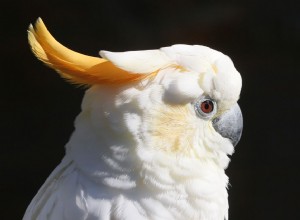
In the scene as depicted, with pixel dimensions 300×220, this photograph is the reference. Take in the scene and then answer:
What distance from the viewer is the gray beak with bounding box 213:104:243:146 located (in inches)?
85.0

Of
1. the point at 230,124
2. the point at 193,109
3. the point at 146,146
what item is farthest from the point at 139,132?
the point at 230,124

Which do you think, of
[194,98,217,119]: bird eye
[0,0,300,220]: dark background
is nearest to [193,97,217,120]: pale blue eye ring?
[194,98,217,119]: bird eye

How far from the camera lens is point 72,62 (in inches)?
77.7

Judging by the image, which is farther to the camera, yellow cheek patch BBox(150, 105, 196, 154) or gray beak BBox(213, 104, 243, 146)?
gray beak BBox(213, 104, 243, 146)

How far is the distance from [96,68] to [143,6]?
1.69m

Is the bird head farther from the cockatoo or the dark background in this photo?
the dark background

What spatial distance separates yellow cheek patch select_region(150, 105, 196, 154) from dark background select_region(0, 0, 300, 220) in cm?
160

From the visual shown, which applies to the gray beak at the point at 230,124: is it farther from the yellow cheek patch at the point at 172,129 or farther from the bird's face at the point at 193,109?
the yellow cheek patch at the point at 172,129

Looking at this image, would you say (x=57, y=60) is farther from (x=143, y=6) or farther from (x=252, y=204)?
(x=252, y=204)

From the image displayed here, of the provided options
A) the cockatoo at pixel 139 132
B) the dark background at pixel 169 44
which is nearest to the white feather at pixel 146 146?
the cockatoo at pixel 139 132

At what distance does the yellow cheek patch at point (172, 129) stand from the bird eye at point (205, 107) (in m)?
0.04

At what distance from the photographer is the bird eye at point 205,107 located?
6.76ft

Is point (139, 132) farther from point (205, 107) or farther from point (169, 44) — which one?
point (169, 44)

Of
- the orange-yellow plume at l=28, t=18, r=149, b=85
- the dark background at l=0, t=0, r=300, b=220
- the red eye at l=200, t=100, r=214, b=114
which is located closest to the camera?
the orange-yellow plume at l=28, t=18, r=149, b=85
